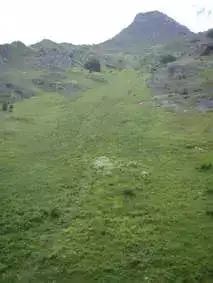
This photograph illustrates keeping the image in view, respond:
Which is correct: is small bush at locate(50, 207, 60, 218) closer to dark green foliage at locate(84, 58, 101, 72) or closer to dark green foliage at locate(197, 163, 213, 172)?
dark green foliage at locate(197, 163, 213, 172)

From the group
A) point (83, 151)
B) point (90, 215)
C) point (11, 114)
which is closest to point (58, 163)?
point (83, 151)

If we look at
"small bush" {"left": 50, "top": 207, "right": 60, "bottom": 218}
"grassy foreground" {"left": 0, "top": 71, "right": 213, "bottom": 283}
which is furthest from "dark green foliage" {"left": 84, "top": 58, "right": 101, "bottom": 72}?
"small bush" {"left": 50, "top": 207, "right": 60, "bottom": 218}

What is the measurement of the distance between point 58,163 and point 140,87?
66.7 meters

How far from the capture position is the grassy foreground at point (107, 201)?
1101 inches

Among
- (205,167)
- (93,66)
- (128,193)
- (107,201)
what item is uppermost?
(93,66)

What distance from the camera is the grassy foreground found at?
27953 mm

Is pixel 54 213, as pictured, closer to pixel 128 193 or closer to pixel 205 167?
pixel 128 193

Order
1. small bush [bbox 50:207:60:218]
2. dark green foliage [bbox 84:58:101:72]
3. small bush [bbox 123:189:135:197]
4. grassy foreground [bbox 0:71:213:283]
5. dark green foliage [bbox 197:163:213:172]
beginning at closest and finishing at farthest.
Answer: grassy foreground [bbox 0:71:213:283] → small bush [bbox 50:207:60:218] → small bush [bbox 123:189:135:197] → dark green foliage [bbox 197:163:213:172] → dark green foliage [bbox 84:58:101:72]

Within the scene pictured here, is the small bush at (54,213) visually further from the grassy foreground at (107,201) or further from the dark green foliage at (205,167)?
the dark green foliage at (205,167)

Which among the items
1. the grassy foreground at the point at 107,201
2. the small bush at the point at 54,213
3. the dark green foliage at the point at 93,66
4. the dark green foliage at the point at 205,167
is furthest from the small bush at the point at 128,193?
the dark green foliage at the point at 93,66

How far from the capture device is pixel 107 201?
3819cm

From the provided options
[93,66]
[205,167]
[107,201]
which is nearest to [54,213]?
[107,201]

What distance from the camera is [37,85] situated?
11762cm

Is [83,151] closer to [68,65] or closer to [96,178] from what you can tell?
[96,178]
